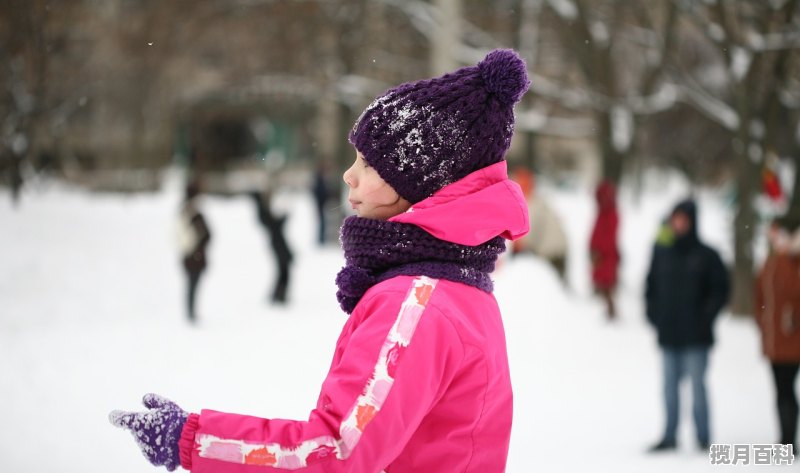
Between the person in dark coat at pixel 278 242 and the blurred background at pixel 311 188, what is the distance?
3cm

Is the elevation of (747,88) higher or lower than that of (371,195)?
higher

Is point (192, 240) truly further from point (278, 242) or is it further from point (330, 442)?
point (330, 442)

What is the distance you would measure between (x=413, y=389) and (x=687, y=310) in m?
5.41

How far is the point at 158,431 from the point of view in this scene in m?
1.61

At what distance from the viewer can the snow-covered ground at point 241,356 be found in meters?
6.16

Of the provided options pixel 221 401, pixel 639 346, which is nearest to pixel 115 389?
pixel 221 401

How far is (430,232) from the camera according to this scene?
6.06ft

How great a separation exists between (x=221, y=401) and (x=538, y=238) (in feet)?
28.7

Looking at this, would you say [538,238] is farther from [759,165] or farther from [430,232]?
[430,232]

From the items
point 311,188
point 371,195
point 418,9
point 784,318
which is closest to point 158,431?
point 371,195

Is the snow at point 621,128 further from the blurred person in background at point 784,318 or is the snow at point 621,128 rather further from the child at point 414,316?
the child at point 414,316

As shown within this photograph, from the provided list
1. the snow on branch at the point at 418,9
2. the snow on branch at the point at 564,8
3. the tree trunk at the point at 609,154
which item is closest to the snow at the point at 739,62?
the snow on branch at the point at 564,8

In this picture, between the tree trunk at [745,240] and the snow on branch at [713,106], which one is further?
the snow on branch at [713,106]

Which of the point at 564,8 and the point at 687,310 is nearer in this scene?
the point at 687,310
